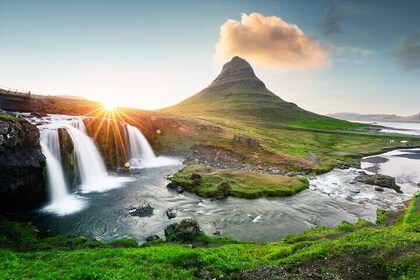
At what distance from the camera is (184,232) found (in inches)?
1109

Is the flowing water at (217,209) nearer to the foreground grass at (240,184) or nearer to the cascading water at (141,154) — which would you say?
the foreground grass at (240,184)

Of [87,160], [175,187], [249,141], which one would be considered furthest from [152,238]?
[249,141]

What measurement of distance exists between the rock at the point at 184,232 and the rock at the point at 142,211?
7.80 metres

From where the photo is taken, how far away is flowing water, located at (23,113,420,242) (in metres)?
31.8

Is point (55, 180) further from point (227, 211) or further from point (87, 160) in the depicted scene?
point (227, 211)

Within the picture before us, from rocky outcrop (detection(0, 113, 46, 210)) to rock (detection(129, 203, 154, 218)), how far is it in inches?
549

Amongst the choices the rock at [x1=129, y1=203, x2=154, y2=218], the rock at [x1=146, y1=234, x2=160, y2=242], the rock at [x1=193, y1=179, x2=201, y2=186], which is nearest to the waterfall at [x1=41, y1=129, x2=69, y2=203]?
the rock at [x1=129, y1=203, x2=154, y2=218]

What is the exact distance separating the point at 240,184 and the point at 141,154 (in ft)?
118

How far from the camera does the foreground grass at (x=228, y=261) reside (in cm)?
1812

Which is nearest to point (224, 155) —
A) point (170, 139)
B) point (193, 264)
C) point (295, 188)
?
point (170, 139)

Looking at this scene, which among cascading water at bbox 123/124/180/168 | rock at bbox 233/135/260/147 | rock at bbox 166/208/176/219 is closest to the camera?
rock at bbox 166/208/176/219

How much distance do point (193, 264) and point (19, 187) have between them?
92.3 ft

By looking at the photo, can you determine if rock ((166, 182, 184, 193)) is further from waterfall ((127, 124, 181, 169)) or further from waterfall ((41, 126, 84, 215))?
waterfall ((127, 124, 181, 169))

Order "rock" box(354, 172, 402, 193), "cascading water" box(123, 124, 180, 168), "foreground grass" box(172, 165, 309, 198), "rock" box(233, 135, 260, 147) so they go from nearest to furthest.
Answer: "foreground grass" box(172, 165, 309, 198), "rock" box(354, 172, 402, 193), "cascading water" box(123, 124, 180, 168), "rock" box(233, 135, 260, 147)
